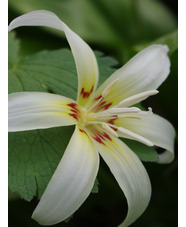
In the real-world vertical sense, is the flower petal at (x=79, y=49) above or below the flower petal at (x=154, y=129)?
above

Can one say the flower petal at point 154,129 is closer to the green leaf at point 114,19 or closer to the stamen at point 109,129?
the stamen at point 109,129

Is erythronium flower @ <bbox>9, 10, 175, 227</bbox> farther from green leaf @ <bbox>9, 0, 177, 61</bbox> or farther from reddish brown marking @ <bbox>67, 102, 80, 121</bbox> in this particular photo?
green leaf @ <bbox>9, 0, 177, 61</bbox>

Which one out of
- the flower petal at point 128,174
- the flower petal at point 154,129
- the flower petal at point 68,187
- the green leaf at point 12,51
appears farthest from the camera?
the green leaf at point 12,51

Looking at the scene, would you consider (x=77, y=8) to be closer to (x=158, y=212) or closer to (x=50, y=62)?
(x=50, y=62)

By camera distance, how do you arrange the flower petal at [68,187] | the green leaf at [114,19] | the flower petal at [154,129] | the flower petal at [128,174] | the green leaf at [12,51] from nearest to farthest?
A: the flower petal at [68,187] < the flower petal at [128,174] < the flower petal at [154,129] < the green leaf at [12,51] < the green leaf at [114,19]

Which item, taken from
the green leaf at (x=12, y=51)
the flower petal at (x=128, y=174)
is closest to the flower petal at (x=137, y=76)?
the flower petal at (x=128, y=174)

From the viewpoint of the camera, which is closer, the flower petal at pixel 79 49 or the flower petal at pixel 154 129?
the flower petal at pixel 79 49

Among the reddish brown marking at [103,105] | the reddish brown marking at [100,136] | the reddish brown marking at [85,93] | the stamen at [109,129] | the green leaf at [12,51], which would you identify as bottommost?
the reddish brown marking at [100,136]
